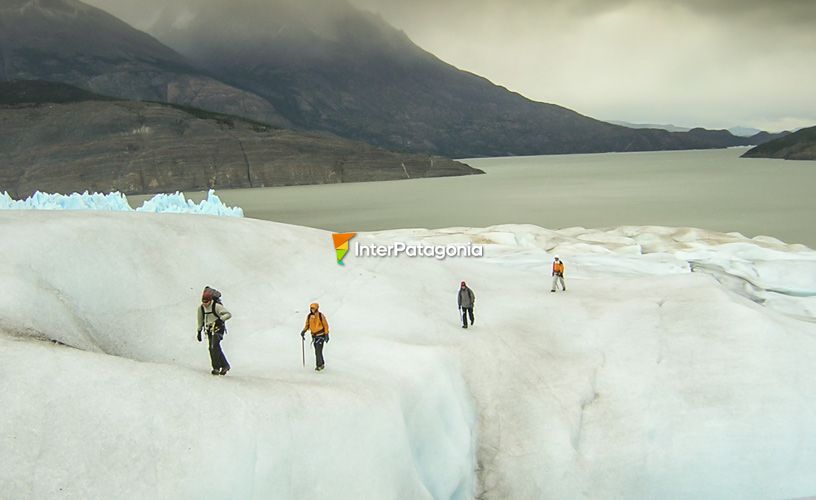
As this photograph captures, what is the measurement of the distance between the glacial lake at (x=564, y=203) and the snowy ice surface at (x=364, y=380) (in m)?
44.6

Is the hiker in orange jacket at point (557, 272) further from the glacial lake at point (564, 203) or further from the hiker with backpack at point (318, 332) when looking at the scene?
the glacial lake at point (564, 203)

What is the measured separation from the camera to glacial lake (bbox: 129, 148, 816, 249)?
69062 mm

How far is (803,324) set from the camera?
1603 cm

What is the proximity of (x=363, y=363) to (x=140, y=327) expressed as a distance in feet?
15.4

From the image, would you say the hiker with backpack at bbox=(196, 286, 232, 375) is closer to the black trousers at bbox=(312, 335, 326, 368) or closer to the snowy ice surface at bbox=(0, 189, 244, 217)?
the black trousers at bbox=(312, 335, 326, 368)

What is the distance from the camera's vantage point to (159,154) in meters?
139

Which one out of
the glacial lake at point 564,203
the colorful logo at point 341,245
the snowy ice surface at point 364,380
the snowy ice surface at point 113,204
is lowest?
the glacial lake at point 564,203

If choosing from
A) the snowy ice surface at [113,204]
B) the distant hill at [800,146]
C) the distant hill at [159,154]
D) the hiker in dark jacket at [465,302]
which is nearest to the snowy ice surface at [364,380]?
the hiker in dark jacket at [465,302]

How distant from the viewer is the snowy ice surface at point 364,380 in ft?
28.7

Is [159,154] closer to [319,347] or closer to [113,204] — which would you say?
[113,204]

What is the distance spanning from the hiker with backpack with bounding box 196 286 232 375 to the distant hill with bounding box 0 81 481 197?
417 ft

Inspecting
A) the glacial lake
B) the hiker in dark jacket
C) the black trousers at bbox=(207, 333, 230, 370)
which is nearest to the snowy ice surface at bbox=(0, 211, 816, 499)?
the black trousers at bbox=(207, 333, 230, 370)

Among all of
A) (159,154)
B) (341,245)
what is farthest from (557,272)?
(159,154)

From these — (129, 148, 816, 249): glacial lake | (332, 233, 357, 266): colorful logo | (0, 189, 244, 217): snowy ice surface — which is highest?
(0, 189, 244, 217): snowy ice surface
